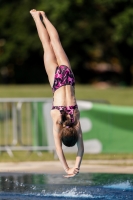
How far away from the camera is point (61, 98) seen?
9797 millimetres

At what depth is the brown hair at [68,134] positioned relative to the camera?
934 cm

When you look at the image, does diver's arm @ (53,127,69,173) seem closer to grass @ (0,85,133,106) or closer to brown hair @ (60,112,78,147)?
brown hair @ (60,112,78,147)

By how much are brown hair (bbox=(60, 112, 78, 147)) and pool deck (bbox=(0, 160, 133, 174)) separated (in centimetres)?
292

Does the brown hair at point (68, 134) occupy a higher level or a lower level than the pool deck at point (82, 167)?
higher

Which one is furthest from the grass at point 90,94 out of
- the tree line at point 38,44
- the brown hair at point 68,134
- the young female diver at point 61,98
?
the brown hair at point 68,134

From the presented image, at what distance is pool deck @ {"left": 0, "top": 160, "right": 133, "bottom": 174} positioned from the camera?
12.5 meters

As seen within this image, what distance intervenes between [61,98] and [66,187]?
1355 mm

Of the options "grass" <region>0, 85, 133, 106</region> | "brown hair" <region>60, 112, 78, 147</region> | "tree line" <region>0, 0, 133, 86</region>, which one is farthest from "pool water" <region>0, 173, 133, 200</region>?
"tree line" <region>0, 0, 133, 86</region>

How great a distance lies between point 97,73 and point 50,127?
167 feet

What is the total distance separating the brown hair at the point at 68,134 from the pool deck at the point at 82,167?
115 inches

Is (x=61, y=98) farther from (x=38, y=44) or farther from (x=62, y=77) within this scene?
(x=38, y=44)

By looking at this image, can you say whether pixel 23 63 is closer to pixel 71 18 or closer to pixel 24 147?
pixel 71 18

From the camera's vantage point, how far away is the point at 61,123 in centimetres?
952

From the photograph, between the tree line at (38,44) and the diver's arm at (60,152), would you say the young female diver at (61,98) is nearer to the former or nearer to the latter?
the diver's arm at (60,152)
